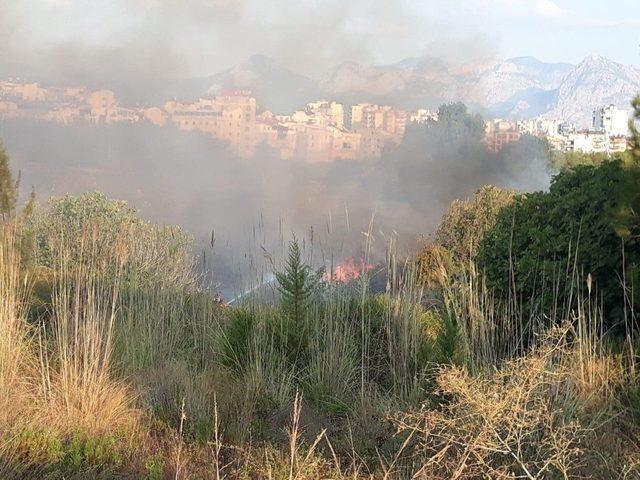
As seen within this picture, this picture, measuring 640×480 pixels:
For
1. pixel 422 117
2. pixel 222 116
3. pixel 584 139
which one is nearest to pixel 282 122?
pixel 222 116

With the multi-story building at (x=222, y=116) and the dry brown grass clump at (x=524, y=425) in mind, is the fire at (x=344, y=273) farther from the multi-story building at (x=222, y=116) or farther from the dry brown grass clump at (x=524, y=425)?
the multi-story building at (x=222, y=116)

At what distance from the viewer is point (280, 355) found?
4699mm

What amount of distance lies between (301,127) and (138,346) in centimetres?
4667

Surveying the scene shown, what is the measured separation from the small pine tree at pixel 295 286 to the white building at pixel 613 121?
2514mm

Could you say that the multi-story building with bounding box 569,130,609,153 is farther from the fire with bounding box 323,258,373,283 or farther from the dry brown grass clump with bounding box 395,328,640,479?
the dry brown grass clump with bounding box 395,328,640,479

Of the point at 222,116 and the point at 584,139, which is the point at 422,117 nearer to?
the point at 584,139

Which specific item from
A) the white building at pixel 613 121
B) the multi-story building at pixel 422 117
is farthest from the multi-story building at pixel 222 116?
the white building at pixel 613 121

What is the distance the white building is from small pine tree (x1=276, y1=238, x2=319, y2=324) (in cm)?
251

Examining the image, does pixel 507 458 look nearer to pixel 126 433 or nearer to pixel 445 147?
pixel 126 433

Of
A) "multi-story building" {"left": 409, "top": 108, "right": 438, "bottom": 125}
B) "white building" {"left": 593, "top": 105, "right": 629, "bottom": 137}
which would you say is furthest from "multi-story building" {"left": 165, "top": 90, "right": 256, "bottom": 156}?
"white building" {"left": 593, "top": 105, "right": 629, "bottom": 137}

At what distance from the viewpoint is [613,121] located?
43469 millimetres

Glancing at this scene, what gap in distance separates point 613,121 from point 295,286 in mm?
44128

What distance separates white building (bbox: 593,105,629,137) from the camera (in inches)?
192

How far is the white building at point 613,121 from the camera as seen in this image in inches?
192
